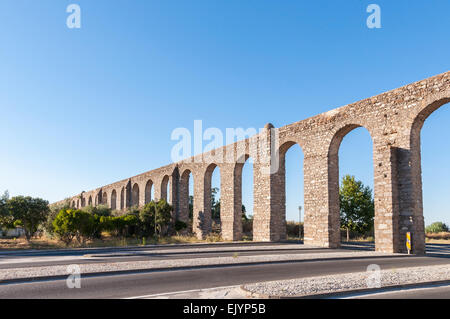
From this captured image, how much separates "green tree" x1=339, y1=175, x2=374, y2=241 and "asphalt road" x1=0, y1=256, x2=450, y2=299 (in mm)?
23461

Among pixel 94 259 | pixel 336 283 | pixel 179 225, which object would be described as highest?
pixel 336 283

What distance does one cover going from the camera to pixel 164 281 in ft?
25.9

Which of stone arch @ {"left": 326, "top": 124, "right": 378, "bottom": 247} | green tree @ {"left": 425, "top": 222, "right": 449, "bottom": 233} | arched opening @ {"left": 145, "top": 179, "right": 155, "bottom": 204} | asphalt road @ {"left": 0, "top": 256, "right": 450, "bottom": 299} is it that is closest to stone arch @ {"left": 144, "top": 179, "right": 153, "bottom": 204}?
arched opening @ {"left": 145, "top": 179, "right": 155, "bottom": 204}

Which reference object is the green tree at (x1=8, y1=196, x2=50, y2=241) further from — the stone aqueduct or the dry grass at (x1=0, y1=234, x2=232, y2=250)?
the stone aqueduct

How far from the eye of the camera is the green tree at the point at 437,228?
1776 inches

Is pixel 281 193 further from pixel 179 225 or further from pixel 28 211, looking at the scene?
pixel 28 211

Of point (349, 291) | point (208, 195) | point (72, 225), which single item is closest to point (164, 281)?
point (349, 291)

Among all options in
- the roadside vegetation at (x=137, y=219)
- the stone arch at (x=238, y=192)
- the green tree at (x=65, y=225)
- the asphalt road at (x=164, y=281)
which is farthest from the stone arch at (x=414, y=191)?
the green tree at (x=65, y=225)

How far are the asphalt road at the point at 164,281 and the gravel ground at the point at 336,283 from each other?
0.93m

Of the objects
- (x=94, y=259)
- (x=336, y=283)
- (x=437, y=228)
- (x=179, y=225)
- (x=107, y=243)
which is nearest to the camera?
(x=336, y=283)

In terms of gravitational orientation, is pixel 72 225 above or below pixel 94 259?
above

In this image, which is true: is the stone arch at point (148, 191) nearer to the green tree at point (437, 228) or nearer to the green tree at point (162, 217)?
the green tree at point (162, 217)

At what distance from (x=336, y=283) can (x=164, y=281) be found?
11.5 feet

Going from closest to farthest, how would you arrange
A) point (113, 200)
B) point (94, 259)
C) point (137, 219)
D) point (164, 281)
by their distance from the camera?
1. point (164, 281)
2. point (94, 259)
3. point (137, 219)
4. point (113, 200)
